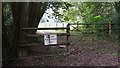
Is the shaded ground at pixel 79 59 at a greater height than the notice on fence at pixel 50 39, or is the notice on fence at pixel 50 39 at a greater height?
the notice on fence at pixel 50 39

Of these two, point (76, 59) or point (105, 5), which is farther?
point (105, 5)

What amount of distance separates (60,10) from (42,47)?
180 cm

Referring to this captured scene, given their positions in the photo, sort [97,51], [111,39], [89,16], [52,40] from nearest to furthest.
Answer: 1. [52,40]
2. [97,51]
3. [111,39]
4. [89,16]

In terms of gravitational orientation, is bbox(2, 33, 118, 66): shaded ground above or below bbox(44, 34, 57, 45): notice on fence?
below

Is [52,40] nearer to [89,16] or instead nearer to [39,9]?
[39,9]

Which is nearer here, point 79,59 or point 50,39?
point 79,59

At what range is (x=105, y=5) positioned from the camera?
9070 mm

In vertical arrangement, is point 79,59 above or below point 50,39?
below

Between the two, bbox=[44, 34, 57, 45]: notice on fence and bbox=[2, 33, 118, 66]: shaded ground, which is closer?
bbox=[2, 33, 118, 66]: shaded ground

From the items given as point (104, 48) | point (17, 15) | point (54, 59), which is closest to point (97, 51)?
point (104, 48)

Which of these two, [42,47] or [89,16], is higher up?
[89,16]

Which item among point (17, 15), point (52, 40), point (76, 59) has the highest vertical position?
point (17, 15)

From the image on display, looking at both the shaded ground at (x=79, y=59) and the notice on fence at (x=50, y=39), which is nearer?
the shaded ground at (x=79, y=59)

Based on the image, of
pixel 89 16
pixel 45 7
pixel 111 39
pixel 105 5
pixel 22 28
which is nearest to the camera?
pixel 22 28
